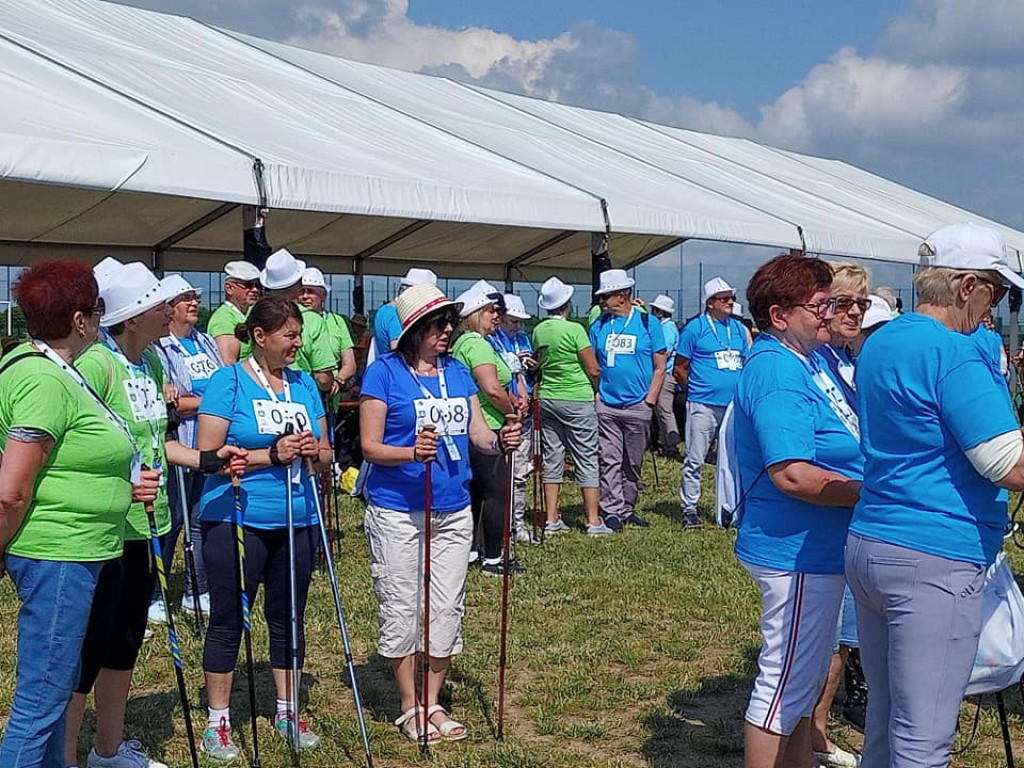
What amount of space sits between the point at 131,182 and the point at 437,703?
352 centimetres

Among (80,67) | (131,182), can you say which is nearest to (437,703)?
(131,182)

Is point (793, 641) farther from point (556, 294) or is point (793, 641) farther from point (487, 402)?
point (556, 294)

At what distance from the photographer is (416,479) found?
439 centimetres

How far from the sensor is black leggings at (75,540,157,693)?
11.7ft

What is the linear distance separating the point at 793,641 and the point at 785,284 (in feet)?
3.27

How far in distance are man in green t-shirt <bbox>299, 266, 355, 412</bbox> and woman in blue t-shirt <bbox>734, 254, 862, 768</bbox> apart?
4.59 m

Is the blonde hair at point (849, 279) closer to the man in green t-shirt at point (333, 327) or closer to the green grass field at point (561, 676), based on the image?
the green grass field at point (561, 676)

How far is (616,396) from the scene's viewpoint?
8883 millimetres

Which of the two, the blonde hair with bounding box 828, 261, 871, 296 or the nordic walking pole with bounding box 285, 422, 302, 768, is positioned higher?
the blonde hair with bounding box 828, 261, 871, 296

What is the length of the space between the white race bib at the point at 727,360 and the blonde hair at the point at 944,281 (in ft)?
19.6

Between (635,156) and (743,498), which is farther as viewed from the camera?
(635,156)

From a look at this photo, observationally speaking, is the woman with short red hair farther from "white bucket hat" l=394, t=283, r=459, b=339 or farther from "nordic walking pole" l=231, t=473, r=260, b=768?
"white bucket hat" l=394, t=283, r=459, b=339

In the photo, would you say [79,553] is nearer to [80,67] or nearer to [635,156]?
[80,67]

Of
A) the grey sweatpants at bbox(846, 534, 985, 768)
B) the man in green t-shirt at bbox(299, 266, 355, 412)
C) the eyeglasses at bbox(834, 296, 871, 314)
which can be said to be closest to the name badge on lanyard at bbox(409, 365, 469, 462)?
the eyeglasses at bbox(834, 296, 871, 314)
